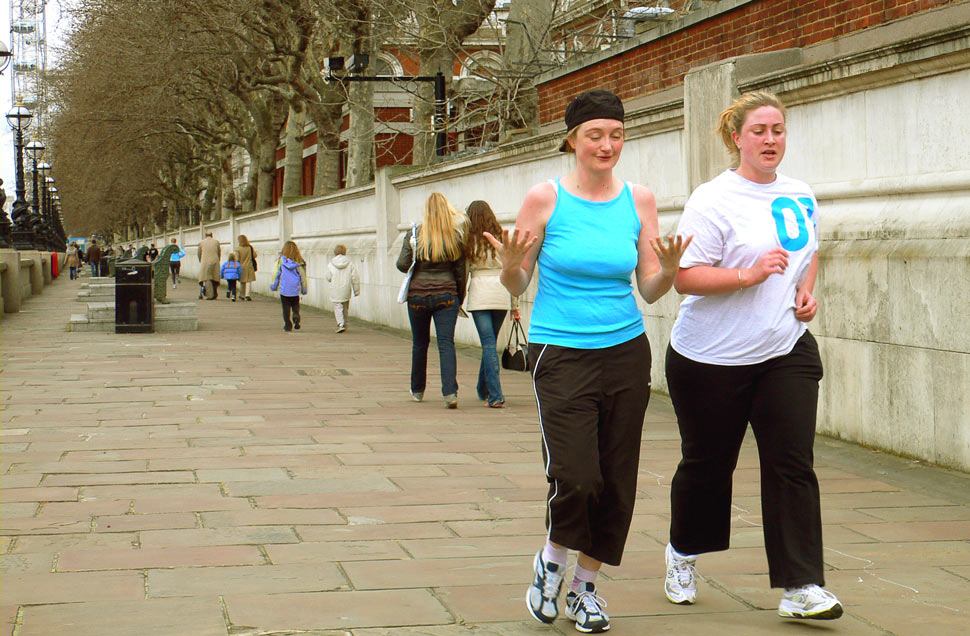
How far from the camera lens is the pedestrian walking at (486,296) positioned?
10469 mm

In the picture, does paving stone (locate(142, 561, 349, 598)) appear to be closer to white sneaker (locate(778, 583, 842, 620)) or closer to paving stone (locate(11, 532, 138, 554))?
paving stone (locate(11, 532, 138, 554))

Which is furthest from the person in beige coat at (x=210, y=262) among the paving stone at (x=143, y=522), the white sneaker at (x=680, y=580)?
the white sneaker at (x=680, y=580)

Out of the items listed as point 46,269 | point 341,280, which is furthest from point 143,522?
point 46,269

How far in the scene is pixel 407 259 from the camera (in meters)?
10.6

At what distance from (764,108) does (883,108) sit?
13.2ft

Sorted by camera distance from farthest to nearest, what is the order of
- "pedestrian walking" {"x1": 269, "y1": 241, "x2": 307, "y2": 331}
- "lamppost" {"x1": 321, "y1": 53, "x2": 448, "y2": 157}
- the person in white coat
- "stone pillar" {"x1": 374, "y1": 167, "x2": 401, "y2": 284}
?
"stone pillar" {"x1": 374, "y1": 167, "x2": 401, "y2": 284}, "lamppost" {"x1": 321, "y1": 53, "x2": 448, "y2": 157}, "pedestrian walking" {"x1": 269, "y1": 241, "x2": 307, "y2": 331}, the person in white coat

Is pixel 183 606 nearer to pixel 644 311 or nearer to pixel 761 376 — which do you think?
pixel 761 376

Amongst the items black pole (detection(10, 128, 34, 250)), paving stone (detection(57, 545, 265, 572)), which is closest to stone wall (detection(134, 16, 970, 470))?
paving stone (detection(57, 545, 265, 572))

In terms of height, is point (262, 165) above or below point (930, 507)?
above

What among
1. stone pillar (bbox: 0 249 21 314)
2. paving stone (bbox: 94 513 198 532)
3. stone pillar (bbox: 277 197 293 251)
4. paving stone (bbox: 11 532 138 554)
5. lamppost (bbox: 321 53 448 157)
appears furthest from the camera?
stone pillar (bbox: 277 197 293 251)

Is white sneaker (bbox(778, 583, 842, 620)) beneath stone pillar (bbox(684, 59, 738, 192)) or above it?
beneath

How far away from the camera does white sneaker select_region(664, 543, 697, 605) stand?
462 centimetres

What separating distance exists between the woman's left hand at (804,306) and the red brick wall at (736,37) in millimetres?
5425

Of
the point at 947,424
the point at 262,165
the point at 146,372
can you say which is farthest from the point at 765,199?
the point at 262,165
